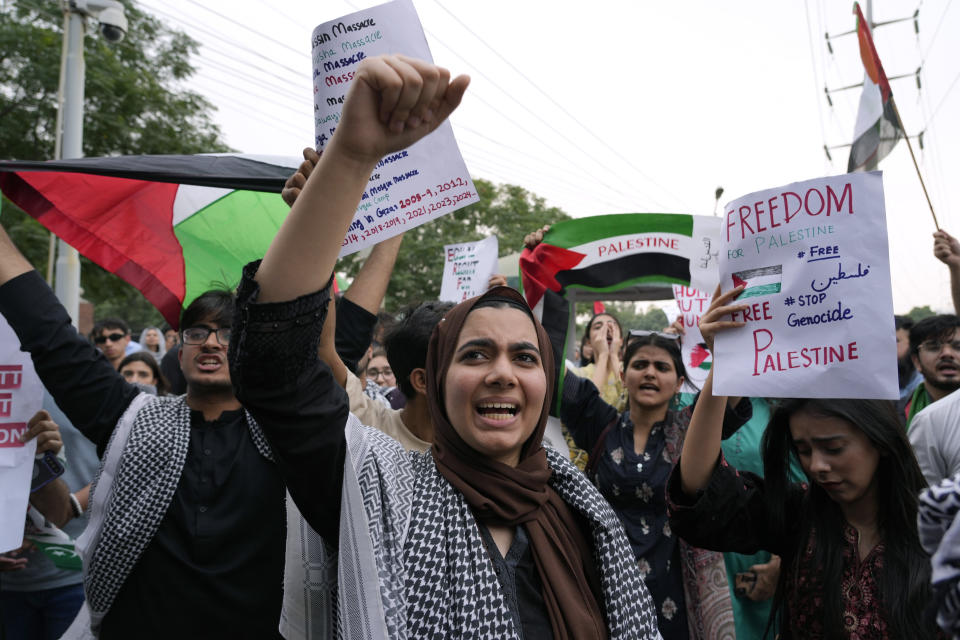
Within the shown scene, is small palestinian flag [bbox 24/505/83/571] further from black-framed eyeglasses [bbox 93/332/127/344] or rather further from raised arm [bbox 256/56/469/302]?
black-framed eyeglasses [bbox 93/332/127/344]

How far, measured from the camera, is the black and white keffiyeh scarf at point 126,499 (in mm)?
1981

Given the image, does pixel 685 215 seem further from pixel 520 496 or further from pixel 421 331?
pixel 520 496

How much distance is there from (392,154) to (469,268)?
2.70m

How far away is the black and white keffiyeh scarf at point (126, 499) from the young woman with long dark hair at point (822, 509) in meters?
1.34

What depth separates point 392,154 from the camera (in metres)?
2.09

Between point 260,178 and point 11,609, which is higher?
point 260,178

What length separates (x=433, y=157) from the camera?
7.15ft

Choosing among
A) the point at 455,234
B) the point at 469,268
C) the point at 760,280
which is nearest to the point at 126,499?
the point at 760,280

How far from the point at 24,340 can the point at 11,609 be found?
1.72m

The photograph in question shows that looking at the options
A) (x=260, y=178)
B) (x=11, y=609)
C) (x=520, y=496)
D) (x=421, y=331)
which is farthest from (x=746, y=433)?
(x=11, y=609)

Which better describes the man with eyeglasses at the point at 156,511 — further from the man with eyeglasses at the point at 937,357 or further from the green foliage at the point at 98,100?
the green foliage at the point at 98,100

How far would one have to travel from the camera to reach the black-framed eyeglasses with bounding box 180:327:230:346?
2336 millimetres

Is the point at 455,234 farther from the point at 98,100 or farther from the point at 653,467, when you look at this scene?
the point at 653,467

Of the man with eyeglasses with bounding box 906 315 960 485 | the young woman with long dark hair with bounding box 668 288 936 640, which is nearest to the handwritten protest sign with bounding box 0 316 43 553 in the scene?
the young woman with long dark hair with bounding box 668 288 936 640
